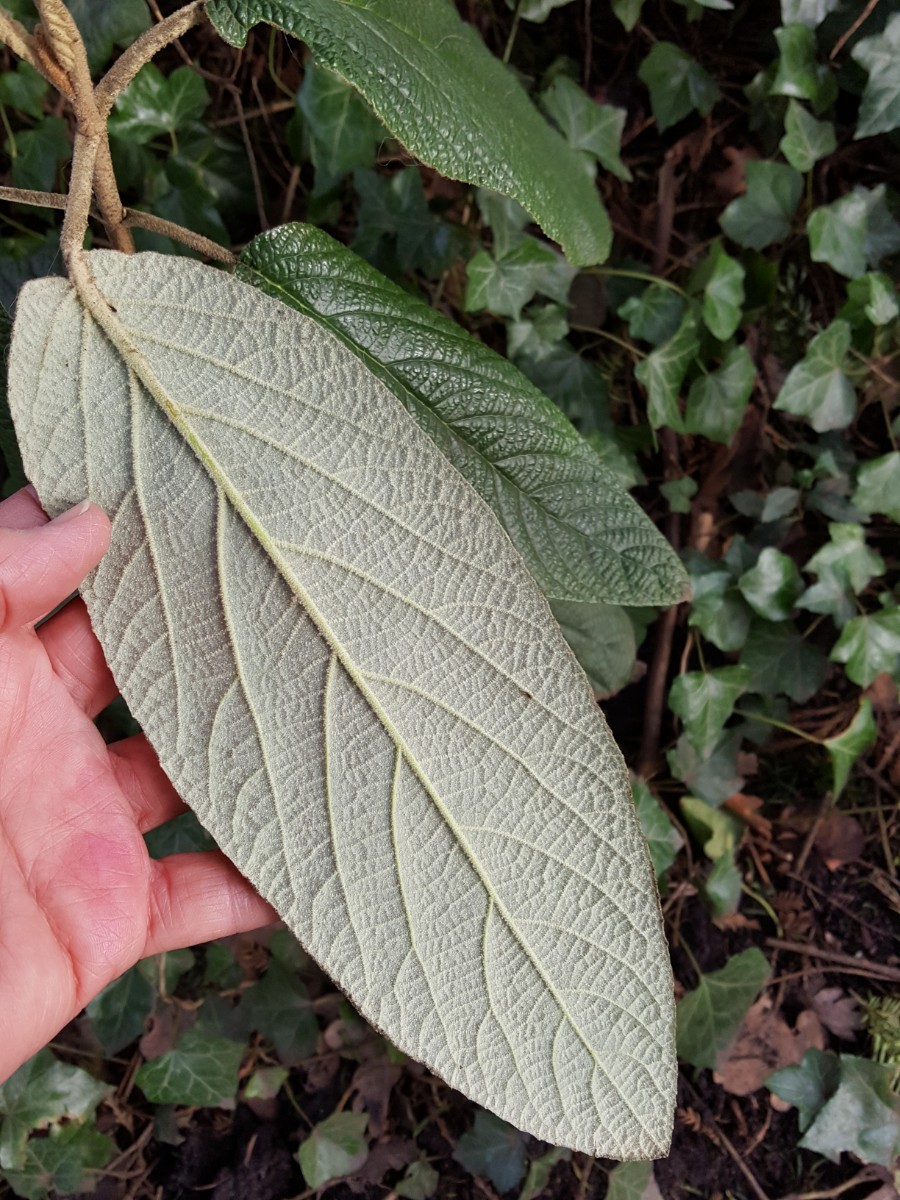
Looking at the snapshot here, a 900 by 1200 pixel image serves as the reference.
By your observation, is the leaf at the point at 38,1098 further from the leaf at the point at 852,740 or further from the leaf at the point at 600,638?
the leaf at the point at 852,740

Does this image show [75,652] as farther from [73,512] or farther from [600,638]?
[600,638]

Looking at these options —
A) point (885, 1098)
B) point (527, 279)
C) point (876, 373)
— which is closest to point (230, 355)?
point (527, 279)

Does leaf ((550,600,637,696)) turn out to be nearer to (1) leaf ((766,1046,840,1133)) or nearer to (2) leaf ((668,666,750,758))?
(2) leaf ((668,666,750,758))

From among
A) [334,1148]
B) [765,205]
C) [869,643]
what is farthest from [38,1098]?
[765,205]

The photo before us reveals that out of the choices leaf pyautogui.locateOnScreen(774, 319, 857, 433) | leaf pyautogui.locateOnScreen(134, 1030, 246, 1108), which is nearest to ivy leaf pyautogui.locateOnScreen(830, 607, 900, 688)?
leaf pyautogui.locateOnScreen(774, 319, 857, 433)

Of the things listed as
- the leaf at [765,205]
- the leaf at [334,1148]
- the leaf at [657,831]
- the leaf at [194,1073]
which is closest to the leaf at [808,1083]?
the leaf at [657,831]

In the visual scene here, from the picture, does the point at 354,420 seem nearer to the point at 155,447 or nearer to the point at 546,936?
the point at 155,447
